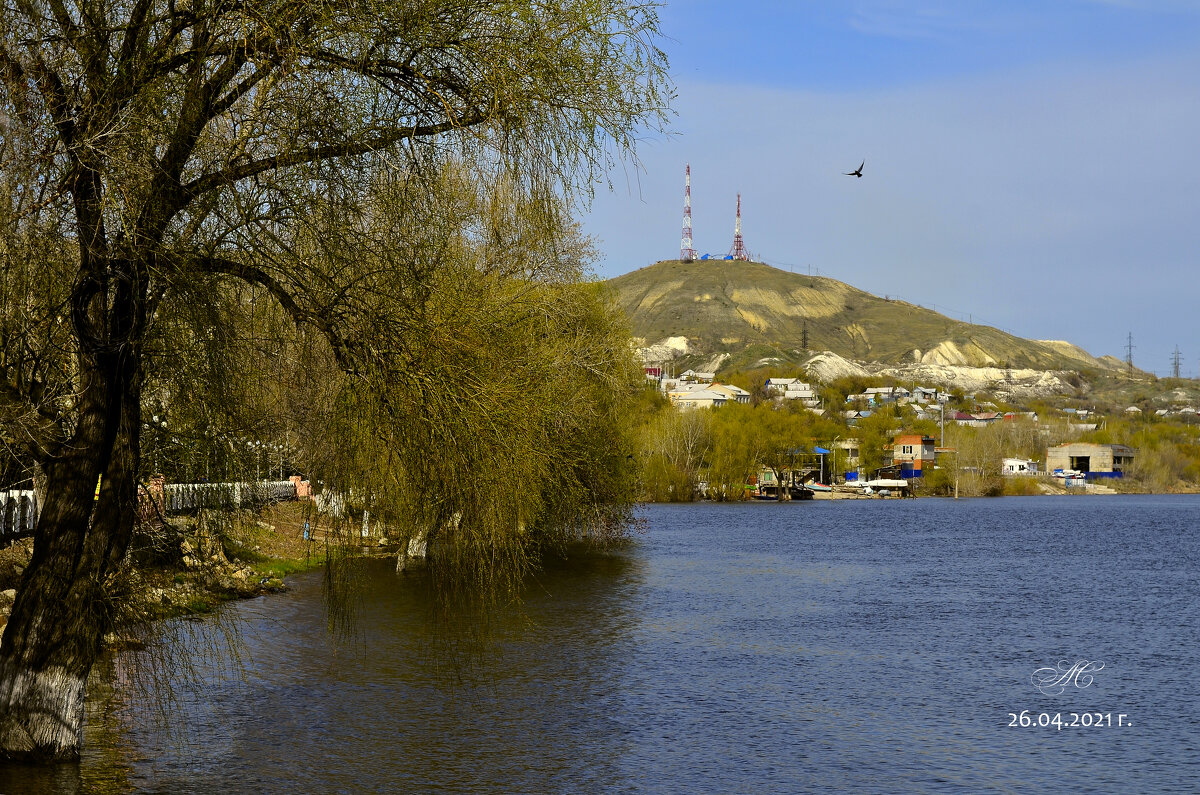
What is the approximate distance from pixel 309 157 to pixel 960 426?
6609 inches

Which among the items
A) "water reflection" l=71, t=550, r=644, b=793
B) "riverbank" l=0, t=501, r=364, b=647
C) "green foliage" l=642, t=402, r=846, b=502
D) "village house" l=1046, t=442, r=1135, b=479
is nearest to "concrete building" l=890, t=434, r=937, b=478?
"village house" l=1046, t=442, r=1135, b=479

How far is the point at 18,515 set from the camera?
22219mm

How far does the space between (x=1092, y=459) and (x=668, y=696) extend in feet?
558

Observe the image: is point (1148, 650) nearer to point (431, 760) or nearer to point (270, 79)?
point (431, 760)

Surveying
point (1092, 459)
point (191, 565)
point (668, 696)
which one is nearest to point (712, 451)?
point (668, 696)

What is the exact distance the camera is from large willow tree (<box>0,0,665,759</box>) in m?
9.41

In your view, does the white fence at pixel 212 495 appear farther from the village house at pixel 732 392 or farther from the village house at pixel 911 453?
the village house at pixel 732 392

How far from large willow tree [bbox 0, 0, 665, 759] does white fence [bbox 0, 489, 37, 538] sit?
9734 millimetres

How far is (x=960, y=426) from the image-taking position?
168m

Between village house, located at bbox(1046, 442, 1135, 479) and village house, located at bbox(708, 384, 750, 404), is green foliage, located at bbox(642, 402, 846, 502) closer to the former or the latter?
village house, located at bbox(708, 384, 750, 404)

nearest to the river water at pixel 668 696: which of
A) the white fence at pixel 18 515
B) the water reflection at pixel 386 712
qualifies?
the water reflection at pixel 386 712

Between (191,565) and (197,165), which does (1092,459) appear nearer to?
(191,565)

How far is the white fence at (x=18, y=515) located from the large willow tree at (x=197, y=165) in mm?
9734

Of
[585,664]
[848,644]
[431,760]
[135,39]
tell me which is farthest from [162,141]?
[848,644]
